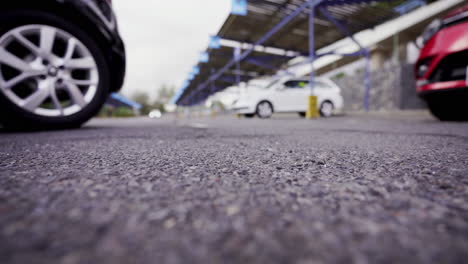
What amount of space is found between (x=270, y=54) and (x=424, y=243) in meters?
11.5

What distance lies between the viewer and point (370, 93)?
922 centimetres

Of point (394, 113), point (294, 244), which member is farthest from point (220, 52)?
point (294, 244)

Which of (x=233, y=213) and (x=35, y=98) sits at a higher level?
(x=35, y=98)

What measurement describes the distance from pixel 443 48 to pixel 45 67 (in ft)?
12.8

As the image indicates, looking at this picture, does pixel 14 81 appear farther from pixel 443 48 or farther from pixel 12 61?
pixel 443 48

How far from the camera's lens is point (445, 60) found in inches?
99.3

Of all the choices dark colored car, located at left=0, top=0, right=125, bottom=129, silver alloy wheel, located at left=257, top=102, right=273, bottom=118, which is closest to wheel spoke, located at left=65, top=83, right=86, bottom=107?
dark colored car, located at left=0, top=0, right=125, bottom=129

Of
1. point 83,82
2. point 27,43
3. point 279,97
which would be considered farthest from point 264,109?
→ point 27,43

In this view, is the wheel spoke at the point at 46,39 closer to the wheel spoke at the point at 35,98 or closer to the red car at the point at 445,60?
the wheel spoke at the point at 35,98

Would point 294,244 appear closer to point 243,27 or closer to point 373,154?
point 373,154

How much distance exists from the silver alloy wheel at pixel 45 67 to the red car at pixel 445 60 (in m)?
3.60

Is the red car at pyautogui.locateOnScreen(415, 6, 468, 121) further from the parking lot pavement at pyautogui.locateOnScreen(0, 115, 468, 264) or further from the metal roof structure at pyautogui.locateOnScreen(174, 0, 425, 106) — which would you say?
the metal roof structure at pyautogui.locateOnScreen(174, 0, 425, 106)

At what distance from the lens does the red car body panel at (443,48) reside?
2375 millimetres

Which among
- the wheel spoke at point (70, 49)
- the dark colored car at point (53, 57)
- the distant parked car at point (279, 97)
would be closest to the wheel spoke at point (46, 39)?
the dark colored car at point (53, 57)
